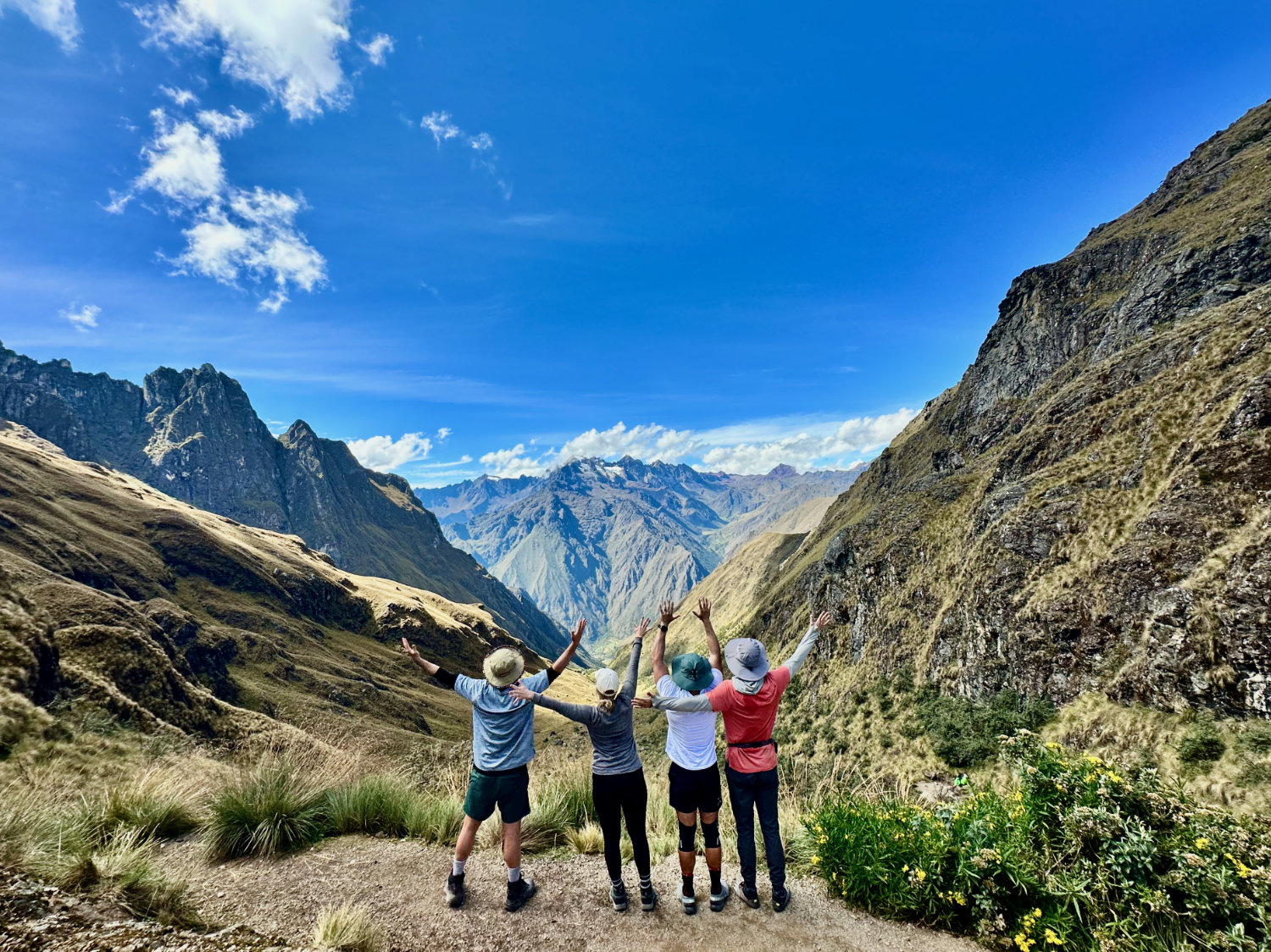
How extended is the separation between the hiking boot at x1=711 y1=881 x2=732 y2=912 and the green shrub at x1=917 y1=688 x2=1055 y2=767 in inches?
1370

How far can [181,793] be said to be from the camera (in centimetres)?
732

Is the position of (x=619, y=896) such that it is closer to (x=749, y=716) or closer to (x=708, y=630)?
(x=749, y=716)

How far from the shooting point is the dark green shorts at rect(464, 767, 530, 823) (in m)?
6.15

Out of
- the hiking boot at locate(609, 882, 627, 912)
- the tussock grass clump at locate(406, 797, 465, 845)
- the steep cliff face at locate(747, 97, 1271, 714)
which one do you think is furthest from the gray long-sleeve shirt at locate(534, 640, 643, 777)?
the steep cliff face at locate(747, 97, 1271, 714)

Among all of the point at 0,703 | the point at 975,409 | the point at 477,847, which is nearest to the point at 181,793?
the point at 477,847

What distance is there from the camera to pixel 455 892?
231 inches

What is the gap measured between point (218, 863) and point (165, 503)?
181 meters

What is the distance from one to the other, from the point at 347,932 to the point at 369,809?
3.41 meters

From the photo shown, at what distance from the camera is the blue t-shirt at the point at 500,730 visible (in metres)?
6.18

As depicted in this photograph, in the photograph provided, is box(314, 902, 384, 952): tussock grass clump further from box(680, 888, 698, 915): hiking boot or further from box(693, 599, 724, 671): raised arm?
box(693, 599, 724, 671): raised arm

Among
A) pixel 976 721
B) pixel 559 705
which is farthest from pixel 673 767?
pixel 976 721

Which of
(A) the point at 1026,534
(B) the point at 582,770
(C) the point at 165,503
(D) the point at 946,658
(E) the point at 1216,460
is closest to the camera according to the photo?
(B) the point at 582,770

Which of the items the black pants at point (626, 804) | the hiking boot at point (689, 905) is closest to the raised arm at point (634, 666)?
the black pants at point (626, 804)

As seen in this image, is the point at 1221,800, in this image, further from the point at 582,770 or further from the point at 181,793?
the point at 181,793
